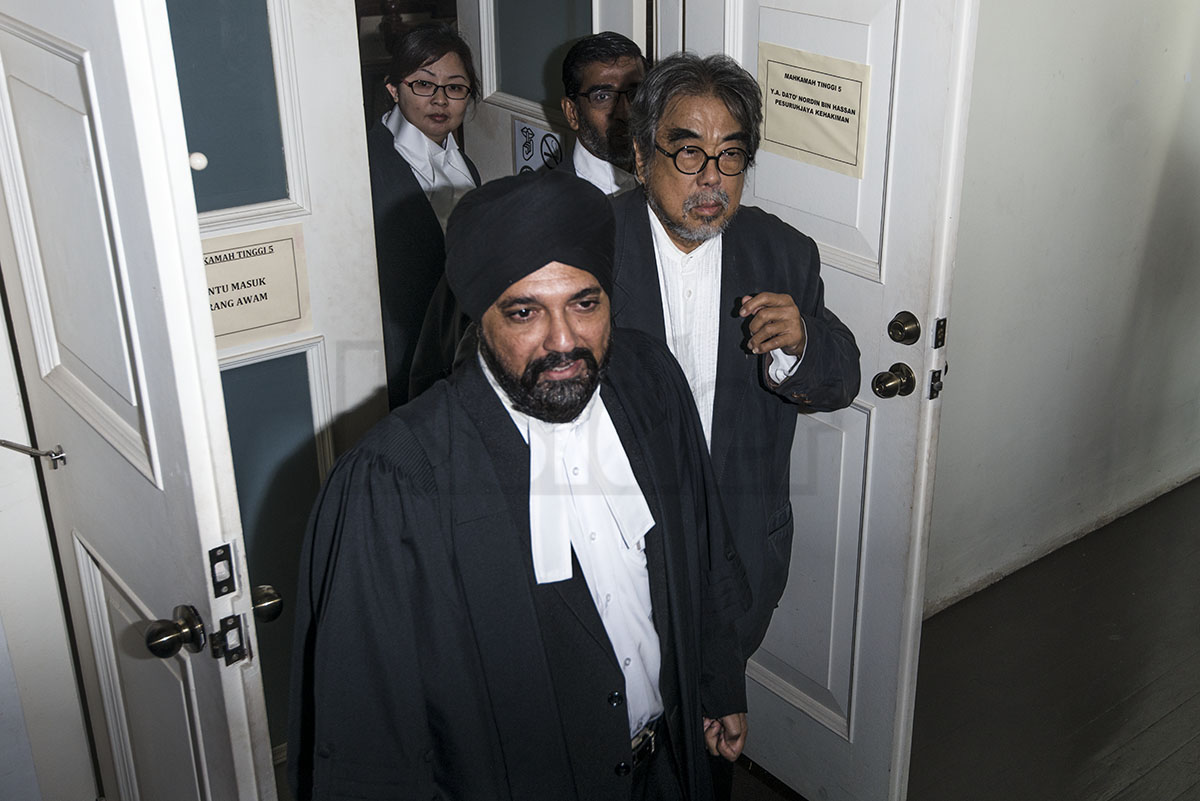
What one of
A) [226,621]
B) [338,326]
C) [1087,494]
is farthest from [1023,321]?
[226,621]

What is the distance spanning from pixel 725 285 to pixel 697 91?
346 millimetres

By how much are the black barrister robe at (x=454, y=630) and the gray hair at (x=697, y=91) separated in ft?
2.08

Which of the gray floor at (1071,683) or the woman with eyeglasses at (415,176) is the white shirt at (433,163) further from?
the gray floor at (1071,683)

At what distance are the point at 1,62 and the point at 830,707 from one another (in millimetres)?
1961

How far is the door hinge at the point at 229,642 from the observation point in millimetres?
1465

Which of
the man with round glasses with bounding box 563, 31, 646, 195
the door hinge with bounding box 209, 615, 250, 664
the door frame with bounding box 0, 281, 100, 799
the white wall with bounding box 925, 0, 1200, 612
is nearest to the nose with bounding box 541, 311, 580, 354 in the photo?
the door hinge with bounding box 209, 615, 250, 664

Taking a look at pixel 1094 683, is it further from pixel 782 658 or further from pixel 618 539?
pixel 618 539

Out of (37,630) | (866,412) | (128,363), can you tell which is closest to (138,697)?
(37,630)

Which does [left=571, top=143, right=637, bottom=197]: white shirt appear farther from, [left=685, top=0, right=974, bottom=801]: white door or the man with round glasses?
[left=685, top=0, right=974, bottom=801]: white door

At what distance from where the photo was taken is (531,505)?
5.05 ft

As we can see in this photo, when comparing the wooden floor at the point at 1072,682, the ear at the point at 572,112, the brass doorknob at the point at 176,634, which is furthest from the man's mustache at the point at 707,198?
the wooden floor at the point at 1072,682

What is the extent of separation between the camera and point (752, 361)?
2123mm

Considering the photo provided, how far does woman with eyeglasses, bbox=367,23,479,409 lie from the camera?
9.07 feet

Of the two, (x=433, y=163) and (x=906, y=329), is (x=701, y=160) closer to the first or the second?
(x=906, y=329)
